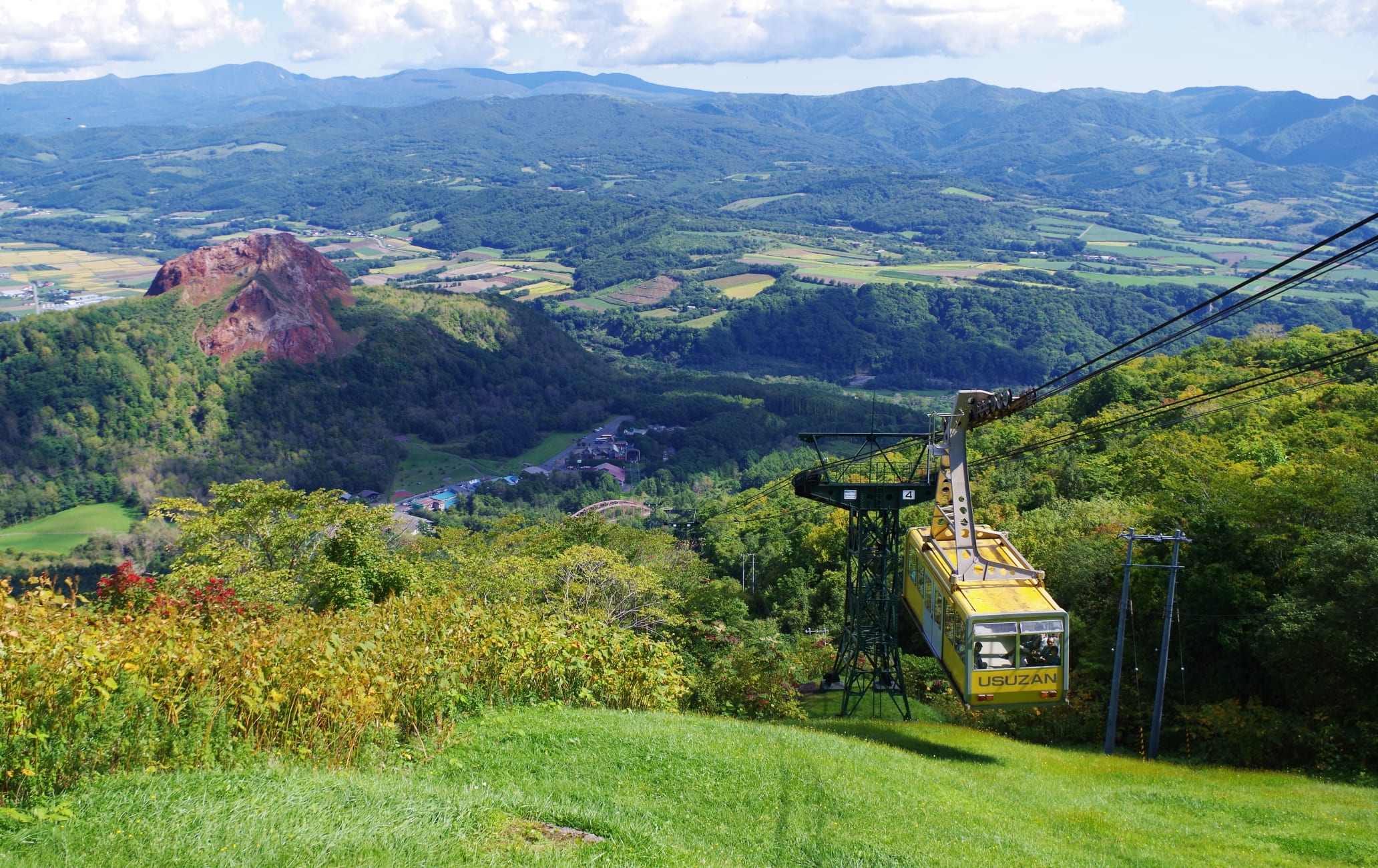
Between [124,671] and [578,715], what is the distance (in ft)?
18.5

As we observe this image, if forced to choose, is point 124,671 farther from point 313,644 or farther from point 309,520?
point 309,520

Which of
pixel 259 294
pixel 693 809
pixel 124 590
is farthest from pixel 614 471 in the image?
pixel 693 809

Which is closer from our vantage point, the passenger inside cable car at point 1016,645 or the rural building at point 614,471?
the passenger inside cable car at point 1016,645

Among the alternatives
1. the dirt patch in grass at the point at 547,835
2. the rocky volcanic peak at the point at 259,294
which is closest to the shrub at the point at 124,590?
the dirt patch in grass at the point at 547,835

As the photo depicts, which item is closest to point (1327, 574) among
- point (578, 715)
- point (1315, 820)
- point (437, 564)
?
point (1315, 820)

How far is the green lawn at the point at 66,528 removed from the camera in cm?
6338

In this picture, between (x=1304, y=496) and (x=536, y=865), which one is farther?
(x=1304, y=496)

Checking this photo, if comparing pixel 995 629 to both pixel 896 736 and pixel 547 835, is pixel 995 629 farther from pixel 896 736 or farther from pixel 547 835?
pixel 547 835

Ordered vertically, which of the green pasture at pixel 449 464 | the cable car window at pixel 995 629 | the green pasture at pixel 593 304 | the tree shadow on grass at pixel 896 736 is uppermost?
the cable car window at pixel 995 629

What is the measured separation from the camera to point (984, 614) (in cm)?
1465

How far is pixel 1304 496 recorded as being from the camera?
21203 millimetres

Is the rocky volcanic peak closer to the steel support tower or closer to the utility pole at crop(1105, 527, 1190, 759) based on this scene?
the steel support tower

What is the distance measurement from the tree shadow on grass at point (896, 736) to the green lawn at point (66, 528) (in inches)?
2462

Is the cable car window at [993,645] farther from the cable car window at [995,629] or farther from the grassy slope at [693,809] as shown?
the grassy slope at [693,809]
